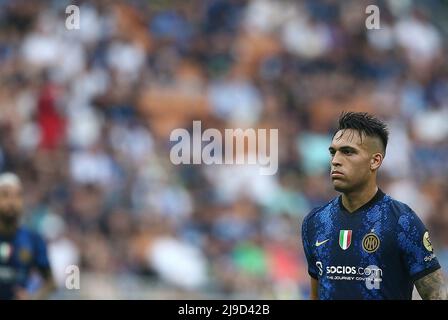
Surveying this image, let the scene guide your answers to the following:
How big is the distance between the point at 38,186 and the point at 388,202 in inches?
326

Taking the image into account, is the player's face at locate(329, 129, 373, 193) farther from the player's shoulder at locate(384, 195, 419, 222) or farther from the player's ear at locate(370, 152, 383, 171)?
the player's shoulder at locate(384, 195, 419, 222)

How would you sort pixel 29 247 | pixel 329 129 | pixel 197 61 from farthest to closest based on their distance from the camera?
1. pixel 197 61
2. pixel 329 129
3. pixel 29 247

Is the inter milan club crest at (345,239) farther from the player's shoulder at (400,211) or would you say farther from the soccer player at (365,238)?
the player's shoulder at (400,211)

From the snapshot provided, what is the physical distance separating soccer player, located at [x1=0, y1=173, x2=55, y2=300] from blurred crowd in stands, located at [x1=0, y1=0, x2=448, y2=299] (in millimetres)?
2617

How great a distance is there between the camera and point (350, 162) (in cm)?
536

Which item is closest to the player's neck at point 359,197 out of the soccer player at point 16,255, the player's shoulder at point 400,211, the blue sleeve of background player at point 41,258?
the player's shoulder at point 400,211

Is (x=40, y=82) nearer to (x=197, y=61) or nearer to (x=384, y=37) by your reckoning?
(x=197, y=61)

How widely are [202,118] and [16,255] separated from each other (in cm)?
→ 563

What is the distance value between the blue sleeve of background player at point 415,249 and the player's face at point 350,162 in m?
0.34

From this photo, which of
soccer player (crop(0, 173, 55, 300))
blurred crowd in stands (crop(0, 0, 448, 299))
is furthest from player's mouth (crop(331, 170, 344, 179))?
blurred crowd in stands (crop(0, 0, 448, 299))

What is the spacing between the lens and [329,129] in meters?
13.6

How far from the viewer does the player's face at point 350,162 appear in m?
5.35
